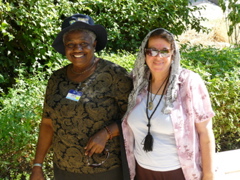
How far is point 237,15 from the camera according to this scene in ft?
30.4

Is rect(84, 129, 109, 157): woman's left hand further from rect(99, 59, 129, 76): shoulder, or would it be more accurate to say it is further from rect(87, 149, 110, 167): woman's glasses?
rect(99, 59, 129, 76): shoulder

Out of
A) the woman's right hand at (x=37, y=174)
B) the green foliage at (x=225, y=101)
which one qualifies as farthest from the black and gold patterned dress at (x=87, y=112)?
the green foliage at (x=225, y=101)

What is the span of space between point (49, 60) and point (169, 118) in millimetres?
3647

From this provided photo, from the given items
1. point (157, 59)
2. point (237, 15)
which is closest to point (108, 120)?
point (157, 59)

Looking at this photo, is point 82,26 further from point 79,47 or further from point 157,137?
point 157,137

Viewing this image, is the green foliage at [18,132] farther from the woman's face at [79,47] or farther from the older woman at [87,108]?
the woman's face at [79,47]

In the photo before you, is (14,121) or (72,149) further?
(14,121)

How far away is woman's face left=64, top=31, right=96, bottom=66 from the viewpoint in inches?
95.1

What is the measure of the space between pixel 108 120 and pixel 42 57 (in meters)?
3.34

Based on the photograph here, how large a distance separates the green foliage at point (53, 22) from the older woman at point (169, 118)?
113 inches

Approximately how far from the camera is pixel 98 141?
238 cm

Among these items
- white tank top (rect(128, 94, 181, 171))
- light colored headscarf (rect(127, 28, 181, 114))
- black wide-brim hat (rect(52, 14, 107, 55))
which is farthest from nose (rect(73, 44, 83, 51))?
white tank top (rect(128, 94, 181, 171))

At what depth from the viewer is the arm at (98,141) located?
2.37m

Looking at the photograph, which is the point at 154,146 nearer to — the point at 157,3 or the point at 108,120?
the point at 108,120
